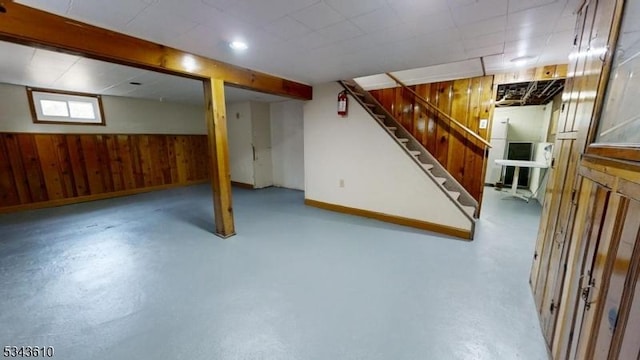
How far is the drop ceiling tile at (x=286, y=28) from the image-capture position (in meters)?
1.86

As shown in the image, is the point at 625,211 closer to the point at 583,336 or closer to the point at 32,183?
the point at 583,336

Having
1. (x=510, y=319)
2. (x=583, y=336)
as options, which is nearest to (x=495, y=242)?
(x=510, y=319)

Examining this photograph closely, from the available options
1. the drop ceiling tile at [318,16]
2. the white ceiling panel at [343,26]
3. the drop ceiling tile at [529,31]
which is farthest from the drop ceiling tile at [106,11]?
the drop ceiling tile at [529,31]

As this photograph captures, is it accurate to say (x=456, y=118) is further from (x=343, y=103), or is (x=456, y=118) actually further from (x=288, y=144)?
(x=288, y=144)

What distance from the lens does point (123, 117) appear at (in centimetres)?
524

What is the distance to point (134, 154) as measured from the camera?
541 cm

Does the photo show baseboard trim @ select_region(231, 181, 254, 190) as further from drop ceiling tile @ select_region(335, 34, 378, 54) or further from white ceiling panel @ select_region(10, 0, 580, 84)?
drop ceiling tile @ select_region(335, 34, 378, 54)

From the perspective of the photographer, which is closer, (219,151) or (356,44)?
(356,44)

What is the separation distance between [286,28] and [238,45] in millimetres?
630

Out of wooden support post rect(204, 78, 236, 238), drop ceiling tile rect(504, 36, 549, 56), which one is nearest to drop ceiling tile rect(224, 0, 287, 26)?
wooden support post rect(204, 78, 236, 238)

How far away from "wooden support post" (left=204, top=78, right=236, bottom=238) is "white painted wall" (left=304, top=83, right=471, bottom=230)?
170 centimetres

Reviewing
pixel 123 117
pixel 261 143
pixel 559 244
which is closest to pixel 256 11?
pixel 559 244

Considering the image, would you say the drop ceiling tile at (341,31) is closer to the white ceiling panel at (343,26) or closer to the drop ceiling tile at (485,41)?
the white ceiling panel at (343,26)

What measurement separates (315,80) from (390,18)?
2044mm
